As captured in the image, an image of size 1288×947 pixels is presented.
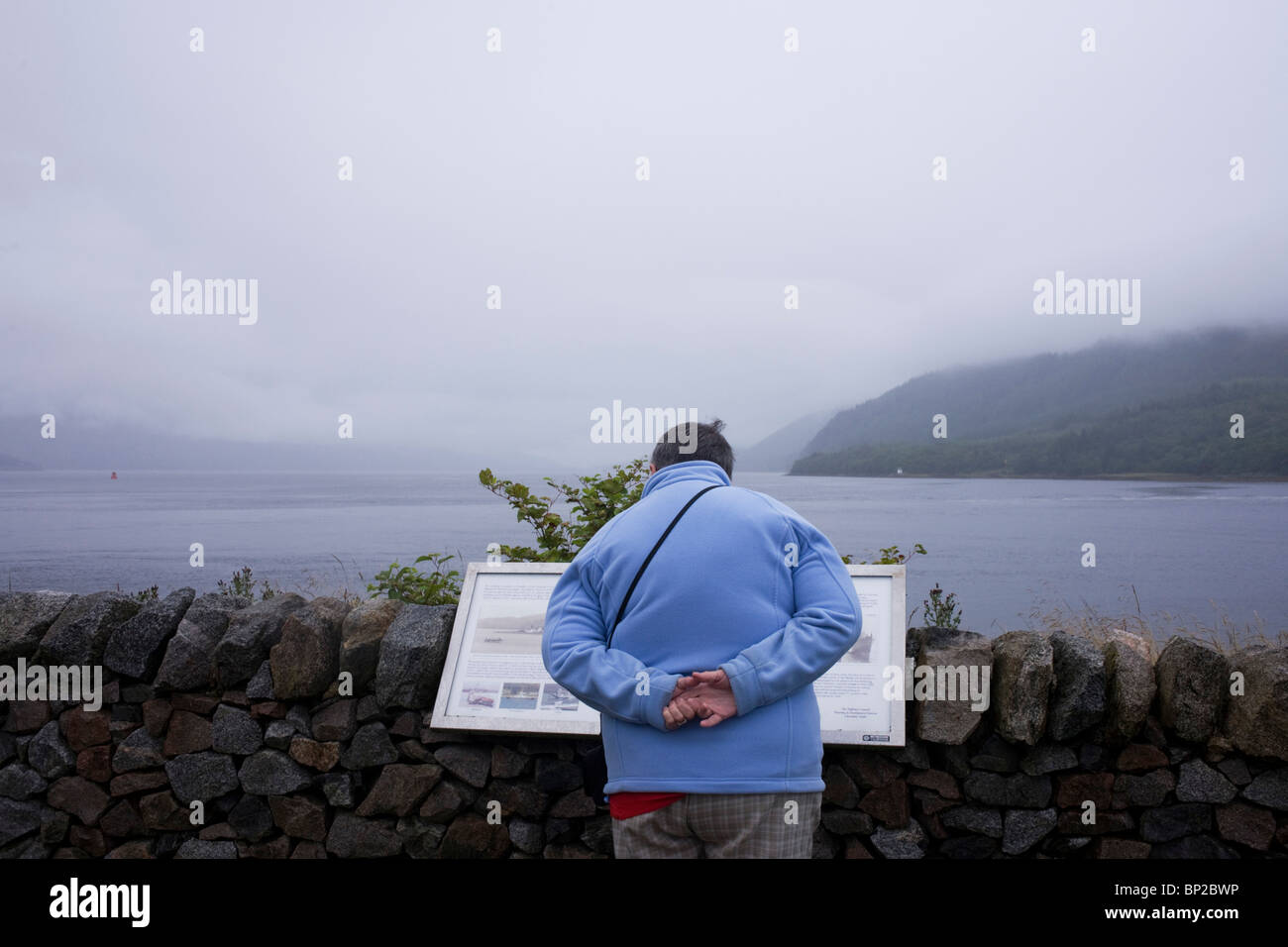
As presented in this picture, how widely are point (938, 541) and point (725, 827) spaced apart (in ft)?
46.3

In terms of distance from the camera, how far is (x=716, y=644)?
250cm

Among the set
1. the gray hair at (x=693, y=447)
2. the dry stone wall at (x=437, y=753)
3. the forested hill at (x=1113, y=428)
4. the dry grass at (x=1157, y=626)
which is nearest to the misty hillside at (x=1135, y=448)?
the forested hill at (x=1113, y=428)

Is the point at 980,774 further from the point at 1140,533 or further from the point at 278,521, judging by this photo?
the point at 278,521

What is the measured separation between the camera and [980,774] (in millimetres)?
4191

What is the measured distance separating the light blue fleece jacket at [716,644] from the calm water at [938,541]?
3498 millimetres

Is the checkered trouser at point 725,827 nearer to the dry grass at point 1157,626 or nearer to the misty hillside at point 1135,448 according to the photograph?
the dry grass at point 1157,626

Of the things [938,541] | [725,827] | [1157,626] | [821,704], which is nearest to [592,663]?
[725,827]

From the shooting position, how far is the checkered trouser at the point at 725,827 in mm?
2488

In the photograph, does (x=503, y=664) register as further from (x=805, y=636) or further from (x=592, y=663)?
(x=805, y=636)

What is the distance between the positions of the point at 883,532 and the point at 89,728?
10252 millimetres

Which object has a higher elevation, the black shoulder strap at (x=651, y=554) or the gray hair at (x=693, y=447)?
the gray hair at (x=693, y=447)

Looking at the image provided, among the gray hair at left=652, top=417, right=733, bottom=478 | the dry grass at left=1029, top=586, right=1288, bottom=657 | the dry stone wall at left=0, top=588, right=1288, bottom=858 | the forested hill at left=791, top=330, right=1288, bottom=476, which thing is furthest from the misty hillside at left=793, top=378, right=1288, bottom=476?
the gray hair at left=652, top=417, right=733, bottom=478

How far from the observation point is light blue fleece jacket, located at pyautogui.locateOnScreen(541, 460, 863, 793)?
2.47 metres

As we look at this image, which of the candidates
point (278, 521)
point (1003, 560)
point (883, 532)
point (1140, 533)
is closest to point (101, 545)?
point (278, 521)
